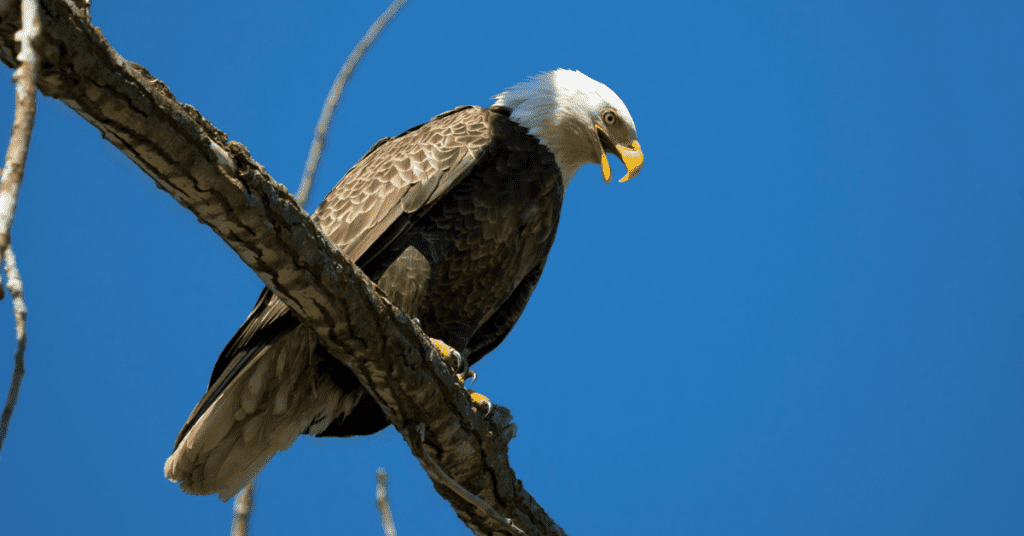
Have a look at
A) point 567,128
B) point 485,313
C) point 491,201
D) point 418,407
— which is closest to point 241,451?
point 418,407

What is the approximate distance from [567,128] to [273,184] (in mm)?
2008

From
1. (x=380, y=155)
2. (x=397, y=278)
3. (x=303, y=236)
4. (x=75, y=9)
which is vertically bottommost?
(x=75, y=9)

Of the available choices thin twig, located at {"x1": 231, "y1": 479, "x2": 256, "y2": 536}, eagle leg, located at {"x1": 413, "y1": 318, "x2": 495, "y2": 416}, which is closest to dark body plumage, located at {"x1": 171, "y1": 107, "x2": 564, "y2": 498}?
eagle leg, located at {"x1": 413, "y1": 318, "x2": 495, "y2": 416}

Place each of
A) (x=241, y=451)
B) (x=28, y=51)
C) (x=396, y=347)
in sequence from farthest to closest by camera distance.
Result: 1. (x=241, y=451)
2. (x=396, y=347)
3. (x=28, y=51)

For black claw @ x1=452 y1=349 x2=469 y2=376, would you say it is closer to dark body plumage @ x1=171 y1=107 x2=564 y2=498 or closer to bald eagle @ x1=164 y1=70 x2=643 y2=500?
bald eagle @ x1=164 y1=70 x2=643 y2=500

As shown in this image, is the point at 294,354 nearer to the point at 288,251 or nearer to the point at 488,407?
the point at 488,407

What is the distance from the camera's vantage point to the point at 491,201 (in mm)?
3354

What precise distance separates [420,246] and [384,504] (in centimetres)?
102

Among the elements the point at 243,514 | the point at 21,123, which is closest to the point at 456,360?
the point at 243,514

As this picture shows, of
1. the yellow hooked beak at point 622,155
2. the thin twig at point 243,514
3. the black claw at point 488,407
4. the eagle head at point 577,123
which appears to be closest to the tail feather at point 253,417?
the thin twig at point 243,514

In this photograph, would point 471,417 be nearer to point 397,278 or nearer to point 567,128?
point 397,278

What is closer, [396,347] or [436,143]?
[396,347]

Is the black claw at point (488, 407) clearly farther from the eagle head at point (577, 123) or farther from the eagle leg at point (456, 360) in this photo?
the eagle head at point (577, 123)

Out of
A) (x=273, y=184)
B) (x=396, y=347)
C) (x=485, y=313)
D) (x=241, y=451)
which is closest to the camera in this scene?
(x=273, y=184)
